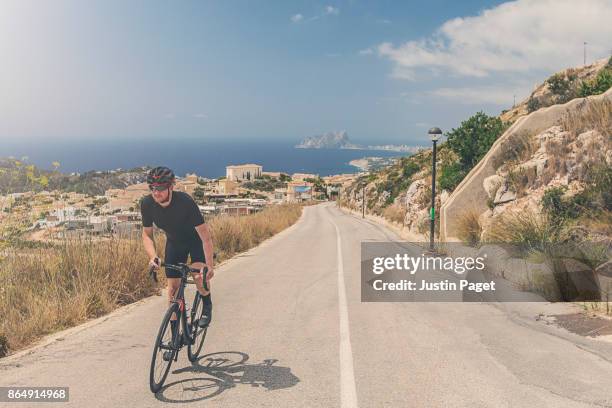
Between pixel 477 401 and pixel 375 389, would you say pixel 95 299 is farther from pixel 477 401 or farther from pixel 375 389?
pixel 477 401

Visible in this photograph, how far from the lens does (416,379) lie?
16.7ft

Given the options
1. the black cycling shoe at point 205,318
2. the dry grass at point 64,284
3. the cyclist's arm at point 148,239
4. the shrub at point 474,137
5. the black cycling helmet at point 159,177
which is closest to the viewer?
the black cycling helmet at point 159,177

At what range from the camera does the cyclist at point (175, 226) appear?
16.9 feet

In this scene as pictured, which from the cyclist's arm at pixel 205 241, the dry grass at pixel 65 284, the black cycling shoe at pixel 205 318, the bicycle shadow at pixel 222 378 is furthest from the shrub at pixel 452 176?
the cyclist's arm at pixel 205 241

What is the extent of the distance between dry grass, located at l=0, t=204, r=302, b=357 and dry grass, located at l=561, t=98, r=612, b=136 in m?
12.7

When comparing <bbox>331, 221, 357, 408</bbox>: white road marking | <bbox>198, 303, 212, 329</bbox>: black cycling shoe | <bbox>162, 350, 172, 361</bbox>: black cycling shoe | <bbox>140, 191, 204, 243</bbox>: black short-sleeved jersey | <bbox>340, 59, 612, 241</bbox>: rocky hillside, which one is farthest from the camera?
<bbox>340, 59, 612, 241</bbox>: rocky hillside

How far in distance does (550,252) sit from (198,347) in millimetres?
7381

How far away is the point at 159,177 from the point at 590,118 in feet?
45.4

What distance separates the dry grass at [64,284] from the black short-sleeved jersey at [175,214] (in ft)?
9.04

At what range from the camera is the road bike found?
15.6 ft

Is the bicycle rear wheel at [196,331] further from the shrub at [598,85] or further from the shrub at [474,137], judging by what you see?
the shrub at [474,137]

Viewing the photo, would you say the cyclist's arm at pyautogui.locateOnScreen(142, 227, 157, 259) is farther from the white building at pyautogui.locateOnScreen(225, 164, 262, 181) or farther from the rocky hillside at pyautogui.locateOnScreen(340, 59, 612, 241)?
the white building at pyautogui.locateOnScreen(225, 164, 262, 181)

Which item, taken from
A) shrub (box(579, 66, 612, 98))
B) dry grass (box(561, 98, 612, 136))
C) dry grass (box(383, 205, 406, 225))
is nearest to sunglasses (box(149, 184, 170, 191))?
dry grass (box(561, 98, 612, 136))

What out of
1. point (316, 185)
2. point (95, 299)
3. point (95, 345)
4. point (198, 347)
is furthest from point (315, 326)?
point (316, 185)
